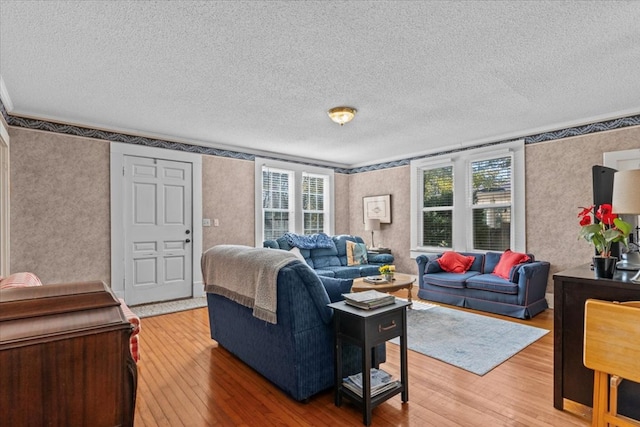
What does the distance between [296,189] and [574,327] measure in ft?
16.8

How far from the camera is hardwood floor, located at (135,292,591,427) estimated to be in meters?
2.07

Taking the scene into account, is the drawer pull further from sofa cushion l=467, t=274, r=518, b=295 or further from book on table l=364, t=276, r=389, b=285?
sofa cushion l=467, t=274, r=518, b=295

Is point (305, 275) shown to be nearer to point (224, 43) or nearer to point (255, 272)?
point (255, 272)

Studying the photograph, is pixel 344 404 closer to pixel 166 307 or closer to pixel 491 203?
pixel 166 307

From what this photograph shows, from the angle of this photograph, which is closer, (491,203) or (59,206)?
(59,206)

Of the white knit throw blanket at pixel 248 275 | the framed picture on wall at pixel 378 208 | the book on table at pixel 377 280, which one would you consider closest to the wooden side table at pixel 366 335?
the white knit throw blanket at pixel 248 275

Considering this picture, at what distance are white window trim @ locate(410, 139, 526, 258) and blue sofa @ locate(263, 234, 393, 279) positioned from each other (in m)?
0.79

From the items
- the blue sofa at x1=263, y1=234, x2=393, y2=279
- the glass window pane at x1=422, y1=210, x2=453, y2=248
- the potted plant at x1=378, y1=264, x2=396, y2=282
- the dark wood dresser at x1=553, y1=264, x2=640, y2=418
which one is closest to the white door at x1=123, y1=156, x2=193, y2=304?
the blue sofa at x1=263, y1=234, x2=393, y2=279

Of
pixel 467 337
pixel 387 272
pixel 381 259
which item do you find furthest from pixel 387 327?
pixel 381 259

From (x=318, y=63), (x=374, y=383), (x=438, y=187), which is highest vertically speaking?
(x=318, y=63)

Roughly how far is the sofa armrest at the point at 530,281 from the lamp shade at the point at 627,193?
7.66 ft

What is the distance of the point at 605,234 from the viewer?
6.73ft

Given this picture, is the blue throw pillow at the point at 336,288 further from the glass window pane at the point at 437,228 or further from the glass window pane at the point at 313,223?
the glass window pane at the point at 313,223

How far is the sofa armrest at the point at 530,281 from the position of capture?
4090 millimetres
